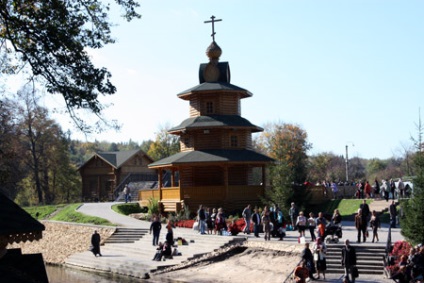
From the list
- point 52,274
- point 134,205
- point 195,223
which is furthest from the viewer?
point 134,205

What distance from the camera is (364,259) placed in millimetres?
23156

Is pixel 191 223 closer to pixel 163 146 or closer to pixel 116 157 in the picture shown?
pixel 116 157

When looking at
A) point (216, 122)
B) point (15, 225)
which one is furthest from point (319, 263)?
point (216, 122)

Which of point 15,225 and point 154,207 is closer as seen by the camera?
point 15,225

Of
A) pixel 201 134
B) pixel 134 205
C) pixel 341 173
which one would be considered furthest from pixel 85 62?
pixel 341 173

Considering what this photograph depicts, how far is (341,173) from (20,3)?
75.8 m

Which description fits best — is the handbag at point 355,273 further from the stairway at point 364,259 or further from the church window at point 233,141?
the church window at point 233,141

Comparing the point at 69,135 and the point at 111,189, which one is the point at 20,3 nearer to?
the point at 69,135

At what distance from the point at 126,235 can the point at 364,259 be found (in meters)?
15.8

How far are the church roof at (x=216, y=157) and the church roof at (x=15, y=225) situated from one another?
28.3 m

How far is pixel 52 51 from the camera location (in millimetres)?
18734

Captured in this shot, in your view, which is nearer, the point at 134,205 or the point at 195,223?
the point at 195,223

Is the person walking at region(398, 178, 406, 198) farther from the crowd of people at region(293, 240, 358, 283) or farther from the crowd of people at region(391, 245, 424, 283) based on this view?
the crowd of people at region(391, 245, 424, 283)

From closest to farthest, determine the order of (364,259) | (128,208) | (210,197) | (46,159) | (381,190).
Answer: (364,259)
(210,197)
(381,190)
(128,208)
(46,159)
